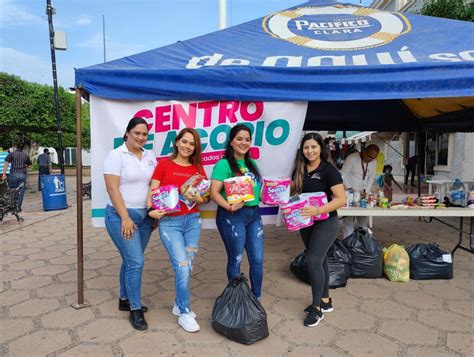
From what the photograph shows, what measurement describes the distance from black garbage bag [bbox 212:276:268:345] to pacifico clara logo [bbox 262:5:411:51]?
95.0 inches

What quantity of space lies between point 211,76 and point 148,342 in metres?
2.17

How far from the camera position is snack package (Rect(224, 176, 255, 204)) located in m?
2.67

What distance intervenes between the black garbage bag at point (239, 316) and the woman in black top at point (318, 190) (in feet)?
1.65

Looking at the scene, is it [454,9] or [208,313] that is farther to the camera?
[454,9]

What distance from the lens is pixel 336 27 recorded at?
3.97m

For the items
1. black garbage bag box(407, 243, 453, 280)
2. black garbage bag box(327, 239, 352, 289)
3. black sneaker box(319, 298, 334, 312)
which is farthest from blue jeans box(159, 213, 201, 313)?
black garbage bag box(407, 243, 453, 280)

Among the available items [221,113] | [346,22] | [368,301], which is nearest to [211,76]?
[221,113]

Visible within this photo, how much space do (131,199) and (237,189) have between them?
2.72 feet

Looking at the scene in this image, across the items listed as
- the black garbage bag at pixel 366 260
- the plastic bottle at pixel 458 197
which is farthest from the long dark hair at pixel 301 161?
the plastic bottle at pixel 458 197

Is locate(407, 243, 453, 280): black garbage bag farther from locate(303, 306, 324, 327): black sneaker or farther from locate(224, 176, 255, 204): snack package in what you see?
locate(224, 176, 255, 204): snack package

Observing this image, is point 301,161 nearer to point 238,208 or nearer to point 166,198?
point 238,208

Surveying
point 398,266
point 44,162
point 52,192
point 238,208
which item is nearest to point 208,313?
point 238,208

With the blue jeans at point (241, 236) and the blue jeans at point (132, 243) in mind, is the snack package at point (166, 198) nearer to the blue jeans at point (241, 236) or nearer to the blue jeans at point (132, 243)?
the blue jeans at point (132, 243)

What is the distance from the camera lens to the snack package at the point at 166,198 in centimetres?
264
